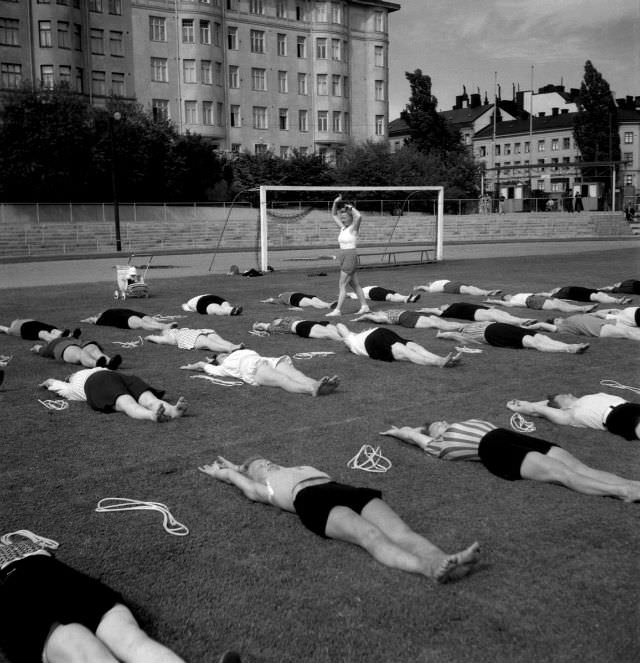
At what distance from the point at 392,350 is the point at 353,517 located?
5.37m

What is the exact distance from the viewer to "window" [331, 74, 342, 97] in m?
69.6

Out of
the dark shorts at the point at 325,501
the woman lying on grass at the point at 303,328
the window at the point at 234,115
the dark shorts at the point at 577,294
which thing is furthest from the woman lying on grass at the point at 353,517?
the window at the point at 234,115

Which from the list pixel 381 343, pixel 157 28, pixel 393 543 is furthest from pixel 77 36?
pixel 393 543

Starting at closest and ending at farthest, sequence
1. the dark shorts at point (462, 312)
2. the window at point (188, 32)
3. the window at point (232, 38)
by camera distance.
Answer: the dark shorts at point (462, 312) → the window at point (188, 32) → the window at point (232, 38)

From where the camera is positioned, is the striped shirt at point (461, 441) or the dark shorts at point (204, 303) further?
the dark shorts at point (204, 303)

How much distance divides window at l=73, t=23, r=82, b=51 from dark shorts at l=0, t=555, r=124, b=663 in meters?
60.7

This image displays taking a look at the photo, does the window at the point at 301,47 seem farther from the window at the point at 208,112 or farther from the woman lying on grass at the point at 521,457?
the woman lying on grass at the point at 521,457

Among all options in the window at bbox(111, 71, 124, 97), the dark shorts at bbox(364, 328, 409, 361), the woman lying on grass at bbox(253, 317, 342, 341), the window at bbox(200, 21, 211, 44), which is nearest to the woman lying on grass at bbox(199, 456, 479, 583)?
the dark shorts at bbox(364, 328, 409, 361)

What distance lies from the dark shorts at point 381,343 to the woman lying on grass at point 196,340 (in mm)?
1856

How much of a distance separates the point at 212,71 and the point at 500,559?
6455 centimetres

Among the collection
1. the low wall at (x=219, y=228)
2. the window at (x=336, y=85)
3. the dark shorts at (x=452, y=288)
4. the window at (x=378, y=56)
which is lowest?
the dark shorts at (x=452, y=288)

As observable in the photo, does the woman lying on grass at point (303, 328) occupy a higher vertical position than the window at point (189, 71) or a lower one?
lower

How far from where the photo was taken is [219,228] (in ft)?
137

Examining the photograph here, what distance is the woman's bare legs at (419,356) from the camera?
9.12 meters
